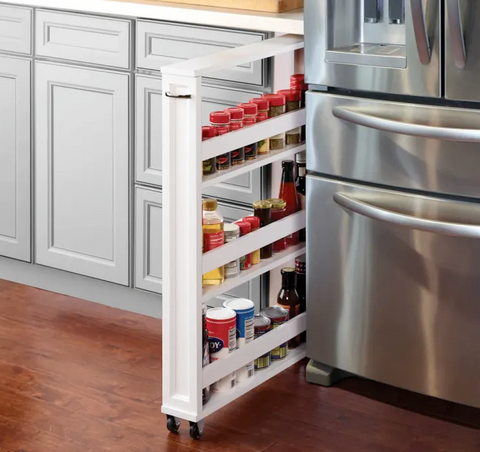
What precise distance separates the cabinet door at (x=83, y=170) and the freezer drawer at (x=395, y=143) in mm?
705

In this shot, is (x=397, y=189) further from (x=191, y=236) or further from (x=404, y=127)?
(x=191, y=236)

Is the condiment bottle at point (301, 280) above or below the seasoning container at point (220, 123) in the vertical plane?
below

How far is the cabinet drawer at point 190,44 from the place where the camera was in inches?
106

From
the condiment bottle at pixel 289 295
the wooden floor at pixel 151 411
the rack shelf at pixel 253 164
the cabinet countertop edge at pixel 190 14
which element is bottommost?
the wooden floor at pixel 151 411

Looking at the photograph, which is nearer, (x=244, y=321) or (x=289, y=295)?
(x=244, y=321)

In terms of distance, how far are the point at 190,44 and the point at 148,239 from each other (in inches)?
23.3

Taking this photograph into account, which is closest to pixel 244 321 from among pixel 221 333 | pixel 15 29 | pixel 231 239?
pixel 221 333

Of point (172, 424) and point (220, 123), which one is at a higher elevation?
point (220, 123)

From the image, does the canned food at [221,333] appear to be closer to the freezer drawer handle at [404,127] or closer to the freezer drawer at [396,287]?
the freezer drawer at [396,287]

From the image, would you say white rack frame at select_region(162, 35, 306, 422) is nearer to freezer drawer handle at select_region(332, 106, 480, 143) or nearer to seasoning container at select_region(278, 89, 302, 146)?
seasoning container at select_region(278, 89, 302, 146)

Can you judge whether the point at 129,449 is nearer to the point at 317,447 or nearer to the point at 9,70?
the point at 317,447

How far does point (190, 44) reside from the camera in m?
2.78

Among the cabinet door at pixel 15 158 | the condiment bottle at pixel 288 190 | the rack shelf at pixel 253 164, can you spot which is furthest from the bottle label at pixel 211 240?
the cabinet door at pixel 15 158

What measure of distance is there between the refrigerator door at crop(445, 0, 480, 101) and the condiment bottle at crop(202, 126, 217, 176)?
528mm
